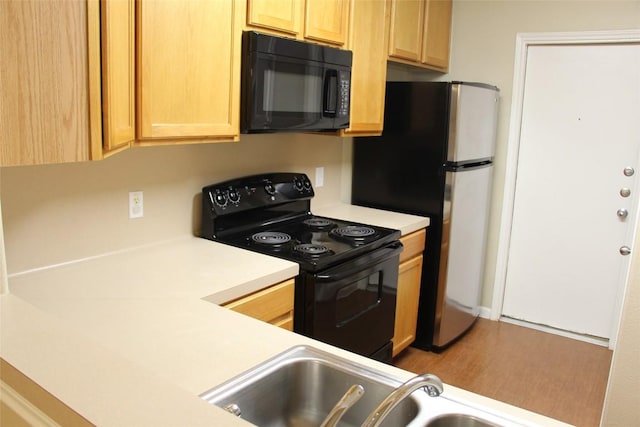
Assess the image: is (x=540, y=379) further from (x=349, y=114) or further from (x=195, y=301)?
(x=195, y=301)

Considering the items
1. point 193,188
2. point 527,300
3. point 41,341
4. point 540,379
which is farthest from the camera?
point 527,300

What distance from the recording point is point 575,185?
3.64 meters

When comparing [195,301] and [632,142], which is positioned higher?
[632,142]

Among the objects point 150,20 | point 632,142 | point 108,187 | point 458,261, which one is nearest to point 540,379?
point 458,261

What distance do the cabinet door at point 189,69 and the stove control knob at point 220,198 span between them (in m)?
0.39

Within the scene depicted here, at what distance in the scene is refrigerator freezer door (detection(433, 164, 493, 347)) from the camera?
3301 mm

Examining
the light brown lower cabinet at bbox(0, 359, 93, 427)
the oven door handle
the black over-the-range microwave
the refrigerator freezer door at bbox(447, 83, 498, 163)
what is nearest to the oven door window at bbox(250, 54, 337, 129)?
the black over-the-range microwave

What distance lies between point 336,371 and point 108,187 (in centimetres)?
129

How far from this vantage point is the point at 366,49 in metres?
2.90

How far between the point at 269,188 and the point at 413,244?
0.91 metres

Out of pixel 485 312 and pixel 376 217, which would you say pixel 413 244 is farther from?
pixel 485 312

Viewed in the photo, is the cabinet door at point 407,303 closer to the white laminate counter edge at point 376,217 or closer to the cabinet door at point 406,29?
the white laminate counter edge at point 376,217

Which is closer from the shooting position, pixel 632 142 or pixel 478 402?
pixel 478 402

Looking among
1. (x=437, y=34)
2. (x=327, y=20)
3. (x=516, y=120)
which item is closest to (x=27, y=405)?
(x=327, y=20)
